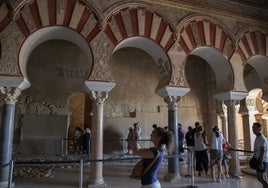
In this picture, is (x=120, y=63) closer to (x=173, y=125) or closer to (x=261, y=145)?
(x=173, y=125)

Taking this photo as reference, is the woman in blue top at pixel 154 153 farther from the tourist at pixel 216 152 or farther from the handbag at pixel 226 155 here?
the handbag at pixel 226 155

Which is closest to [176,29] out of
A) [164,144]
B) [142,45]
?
[142,45]

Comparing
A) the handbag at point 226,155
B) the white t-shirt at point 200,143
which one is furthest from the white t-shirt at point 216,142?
the handbag at point 226,155

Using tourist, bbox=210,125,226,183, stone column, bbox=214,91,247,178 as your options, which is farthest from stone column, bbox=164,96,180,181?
stone column, bbox=214,91,247,178

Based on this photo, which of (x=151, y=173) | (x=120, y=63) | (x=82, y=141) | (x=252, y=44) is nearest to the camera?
(x=151, y=173)

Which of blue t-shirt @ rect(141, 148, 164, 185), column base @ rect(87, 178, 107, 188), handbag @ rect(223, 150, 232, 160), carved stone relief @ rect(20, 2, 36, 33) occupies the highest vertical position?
carved stone relief @ rect(20, 2, 36, 33)

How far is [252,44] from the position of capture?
6.44 meters

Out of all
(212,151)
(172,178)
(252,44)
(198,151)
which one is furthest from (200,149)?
(252,44)

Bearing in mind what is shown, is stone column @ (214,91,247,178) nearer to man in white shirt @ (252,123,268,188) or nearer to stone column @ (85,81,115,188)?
man in white shirt @ (252,123,268,188)

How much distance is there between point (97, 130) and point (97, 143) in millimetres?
250

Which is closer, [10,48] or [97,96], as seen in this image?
[10,48]

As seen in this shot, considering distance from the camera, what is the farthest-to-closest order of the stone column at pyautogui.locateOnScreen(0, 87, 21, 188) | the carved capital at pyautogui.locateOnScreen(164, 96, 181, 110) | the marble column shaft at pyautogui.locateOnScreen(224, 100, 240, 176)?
the marble column shaft at pyautogui.locateOnScreen(224, 100, 240, 176) < the carved capital at pyautogui.locateOnScreen(164, 96, 181, 110) < the stone column at pyautogui.locateOnScreen(0, 87, 21, 188)

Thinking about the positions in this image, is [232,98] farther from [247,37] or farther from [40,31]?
[40,31]

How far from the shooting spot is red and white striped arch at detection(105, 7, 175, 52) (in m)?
5.21
